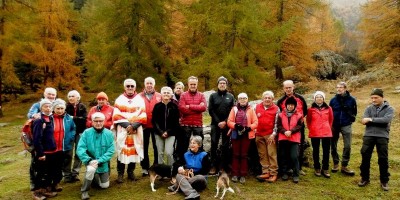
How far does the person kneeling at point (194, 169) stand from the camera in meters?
7.23

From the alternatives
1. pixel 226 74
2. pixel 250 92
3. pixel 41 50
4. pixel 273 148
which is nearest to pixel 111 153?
pixel 273 148

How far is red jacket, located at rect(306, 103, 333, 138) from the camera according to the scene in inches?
321

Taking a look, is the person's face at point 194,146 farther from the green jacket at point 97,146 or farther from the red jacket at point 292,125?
the red jacket at point 292,125

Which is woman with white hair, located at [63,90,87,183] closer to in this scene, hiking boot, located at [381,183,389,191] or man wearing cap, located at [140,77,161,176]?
man wearing cap, located at [140,77,161,176]

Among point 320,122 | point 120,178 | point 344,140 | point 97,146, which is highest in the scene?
point 320,122

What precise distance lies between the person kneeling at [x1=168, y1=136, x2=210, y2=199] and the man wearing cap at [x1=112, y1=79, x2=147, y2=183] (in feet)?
3.36

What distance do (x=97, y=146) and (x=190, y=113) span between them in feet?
7.24

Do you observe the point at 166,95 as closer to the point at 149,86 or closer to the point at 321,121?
the point at 149,86

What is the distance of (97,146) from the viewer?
23.8 feet

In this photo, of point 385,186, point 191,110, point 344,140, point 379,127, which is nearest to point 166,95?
point 191,110

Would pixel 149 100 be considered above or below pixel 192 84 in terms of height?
below

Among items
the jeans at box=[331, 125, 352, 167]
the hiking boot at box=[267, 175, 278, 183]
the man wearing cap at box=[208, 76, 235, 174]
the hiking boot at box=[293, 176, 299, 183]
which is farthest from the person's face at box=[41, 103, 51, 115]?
the jeans at box=[331, 125, 352, 167]

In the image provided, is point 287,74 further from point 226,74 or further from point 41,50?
point 41,50

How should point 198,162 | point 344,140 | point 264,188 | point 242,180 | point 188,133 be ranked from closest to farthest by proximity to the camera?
point 198,162 < point 264,188 < point 242,180 < point 188,133 < point 344,140
